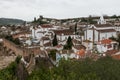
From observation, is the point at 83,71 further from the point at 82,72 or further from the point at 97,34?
the point at 97,34

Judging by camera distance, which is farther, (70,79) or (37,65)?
(37,65)

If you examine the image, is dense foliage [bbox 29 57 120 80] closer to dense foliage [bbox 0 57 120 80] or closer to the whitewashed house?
dense foliage [bbox 0 57 120 80]

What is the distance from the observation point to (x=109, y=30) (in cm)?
4600

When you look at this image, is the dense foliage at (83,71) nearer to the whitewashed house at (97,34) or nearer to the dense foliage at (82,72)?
the dense foliage at (82,72)

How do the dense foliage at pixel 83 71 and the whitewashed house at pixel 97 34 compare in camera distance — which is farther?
the whitewashed house at pixel 97 34

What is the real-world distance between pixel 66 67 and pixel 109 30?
29767 millimetres

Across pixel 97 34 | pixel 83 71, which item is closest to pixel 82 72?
pixel 83 71

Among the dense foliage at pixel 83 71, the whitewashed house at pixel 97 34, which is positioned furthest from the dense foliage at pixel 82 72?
the whitewashed house at pixel 97 34

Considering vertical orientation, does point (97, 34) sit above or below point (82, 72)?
below

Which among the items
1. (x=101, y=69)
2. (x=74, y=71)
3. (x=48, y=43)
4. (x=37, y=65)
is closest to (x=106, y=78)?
(x=101, y=69)

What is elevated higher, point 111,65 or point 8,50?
point 111,65

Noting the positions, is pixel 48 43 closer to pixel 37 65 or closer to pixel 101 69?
pixel 37 65

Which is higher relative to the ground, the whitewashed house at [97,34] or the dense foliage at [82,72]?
the dense foliage at [82,72]

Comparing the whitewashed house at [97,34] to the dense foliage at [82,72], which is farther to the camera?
the whitewashed house at [97,34]
